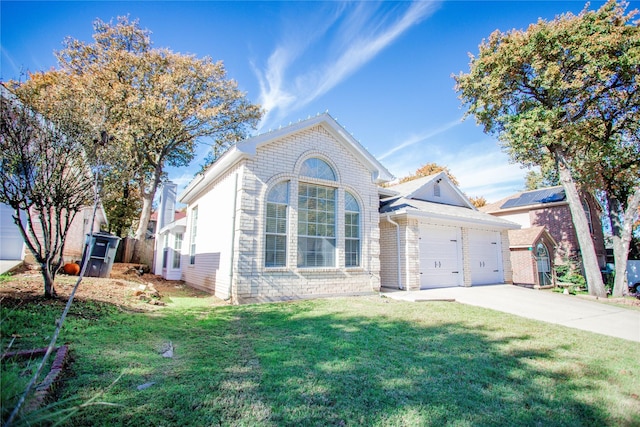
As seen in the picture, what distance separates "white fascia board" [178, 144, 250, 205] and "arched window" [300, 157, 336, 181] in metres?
1.99

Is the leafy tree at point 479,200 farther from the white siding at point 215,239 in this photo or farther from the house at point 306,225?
the white siding at point 215,239

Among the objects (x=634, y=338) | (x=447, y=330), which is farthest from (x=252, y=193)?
(x=634, y=338)

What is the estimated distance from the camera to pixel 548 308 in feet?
28.8

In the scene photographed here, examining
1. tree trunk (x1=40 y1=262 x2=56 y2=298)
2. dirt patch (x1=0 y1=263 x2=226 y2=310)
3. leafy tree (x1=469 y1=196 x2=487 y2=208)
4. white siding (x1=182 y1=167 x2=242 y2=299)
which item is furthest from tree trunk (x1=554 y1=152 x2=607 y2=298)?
leafy tree (x1=469 y1=196 x2=487 y2=208)

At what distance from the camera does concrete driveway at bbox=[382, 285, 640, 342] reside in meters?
7.02

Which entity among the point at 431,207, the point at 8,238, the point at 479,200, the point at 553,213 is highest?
the point at 479,200

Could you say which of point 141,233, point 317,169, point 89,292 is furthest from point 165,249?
point 317,169

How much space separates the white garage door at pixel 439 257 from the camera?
11.8 meters

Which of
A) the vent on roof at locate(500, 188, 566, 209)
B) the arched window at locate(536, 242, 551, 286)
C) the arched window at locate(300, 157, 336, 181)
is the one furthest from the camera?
the vent on roof at locate(500, 188, 566, 209)

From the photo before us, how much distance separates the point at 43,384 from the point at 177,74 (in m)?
19.1

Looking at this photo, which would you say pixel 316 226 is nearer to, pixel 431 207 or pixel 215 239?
pixel 215 239

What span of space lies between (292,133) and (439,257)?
7.83 metres

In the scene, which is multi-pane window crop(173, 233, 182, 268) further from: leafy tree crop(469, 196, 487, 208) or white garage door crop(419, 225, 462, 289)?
leafy tree crop(469, 196, 487, 208)

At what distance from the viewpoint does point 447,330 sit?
5.84 m
